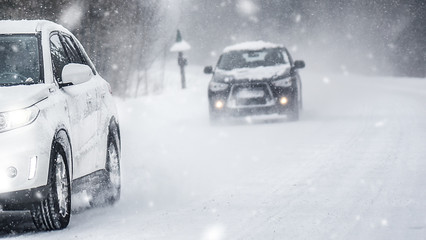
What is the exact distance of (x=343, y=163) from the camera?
11297 mm

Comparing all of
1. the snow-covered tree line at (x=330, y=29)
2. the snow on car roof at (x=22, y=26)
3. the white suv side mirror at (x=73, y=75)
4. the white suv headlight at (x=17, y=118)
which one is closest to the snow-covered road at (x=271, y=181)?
the white suv headlight at (x=17, y=118)

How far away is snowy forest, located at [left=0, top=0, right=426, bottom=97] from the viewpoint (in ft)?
67.2

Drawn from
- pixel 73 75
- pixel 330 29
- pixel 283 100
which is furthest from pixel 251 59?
pixel 330 29

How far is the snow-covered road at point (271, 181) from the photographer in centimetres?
700

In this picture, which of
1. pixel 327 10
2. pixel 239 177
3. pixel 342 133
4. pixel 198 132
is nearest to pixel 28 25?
pixel 239 177

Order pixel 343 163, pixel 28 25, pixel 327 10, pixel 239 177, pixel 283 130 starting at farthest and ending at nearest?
pixel 327 10, pixel 283 130, pixel 343 163, pixel 239 177, pixel 28 25

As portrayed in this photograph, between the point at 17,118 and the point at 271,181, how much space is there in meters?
3.93

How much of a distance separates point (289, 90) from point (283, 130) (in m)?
1.79

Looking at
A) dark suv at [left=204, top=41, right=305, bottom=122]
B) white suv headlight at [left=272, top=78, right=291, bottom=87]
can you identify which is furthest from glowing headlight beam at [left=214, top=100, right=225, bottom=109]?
white suv headlight at [left=272, top=78, right=291, bottom=87]

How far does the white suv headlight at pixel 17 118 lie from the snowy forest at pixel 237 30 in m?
10.5

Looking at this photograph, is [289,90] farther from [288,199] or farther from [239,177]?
[288,199]

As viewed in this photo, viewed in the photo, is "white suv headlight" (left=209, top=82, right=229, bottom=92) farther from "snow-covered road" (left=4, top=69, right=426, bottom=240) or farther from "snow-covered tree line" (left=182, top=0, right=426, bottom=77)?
"snow-covered tree line" (left=182, top=0, right=426, bottom=77)

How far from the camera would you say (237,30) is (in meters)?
87.3

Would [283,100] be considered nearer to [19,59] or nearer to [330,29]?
[19,59]
